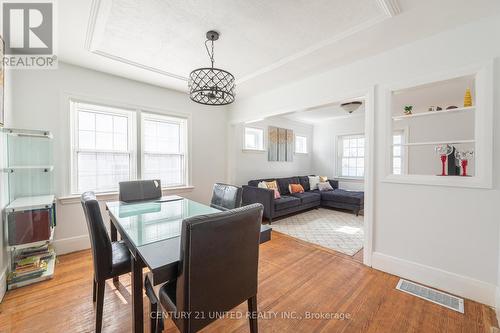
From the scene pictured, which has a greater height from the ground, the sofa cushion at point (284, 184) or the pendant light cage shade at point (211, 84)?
the pendant light cage shade at point (211, 84)

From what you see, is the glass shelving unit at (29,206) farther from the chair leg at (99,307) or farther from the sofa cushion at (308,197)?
the sofa cushion at (308,197)

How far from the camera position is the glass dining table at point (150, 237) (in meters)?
1.06

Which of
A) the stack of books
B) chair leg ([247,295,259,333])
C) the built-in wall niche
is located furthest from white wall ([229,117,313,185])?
chair leg ([247,295,259,333])

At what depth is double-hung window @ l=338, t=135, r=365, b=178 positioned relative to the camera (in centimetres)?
586

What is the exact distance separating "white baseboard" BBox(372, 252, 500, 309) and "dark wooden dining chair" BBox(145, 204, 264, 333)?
1919 mm

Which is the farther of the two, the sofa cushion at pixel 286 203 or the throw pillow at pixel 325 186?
the throw pillow at pixel 325 186

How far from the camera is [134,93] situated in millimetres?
3322

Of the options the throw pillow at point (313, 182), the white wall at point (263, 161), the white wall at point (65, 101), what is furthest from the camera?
the throw pillow at point (313, 182)

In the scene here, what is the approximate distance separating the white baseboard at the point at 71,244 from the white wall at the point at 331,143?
19.5 feet

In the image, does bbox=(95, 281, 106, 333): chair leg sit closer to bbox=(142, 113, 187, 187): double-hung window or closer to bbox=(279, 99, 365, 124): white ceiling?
bbox=(142, 113, 187, 187): double-hung window

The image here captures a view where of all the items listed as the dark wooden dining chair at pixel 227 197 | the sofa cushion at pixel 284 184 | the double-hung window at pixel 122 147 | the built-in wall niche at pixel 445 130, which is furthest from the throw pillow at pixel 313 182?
the dark wooden dining chair at pixel 227 197

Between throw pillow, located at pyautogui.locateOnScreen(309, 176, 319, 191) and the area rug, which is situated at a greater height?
throw pillow, located at pyautogui.locateOnScreen(309, 176, 319, 191)

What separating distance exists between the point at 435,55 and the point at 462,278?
2.14 m

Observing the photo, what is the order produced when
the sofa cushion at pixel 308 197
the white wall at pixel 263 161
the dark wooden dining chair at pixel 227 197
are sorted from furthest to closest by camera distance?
the sofa cushion at pixel 308 197, the white wall at pixel 263 161, the dark wooden dining chair at pixel 227 197
